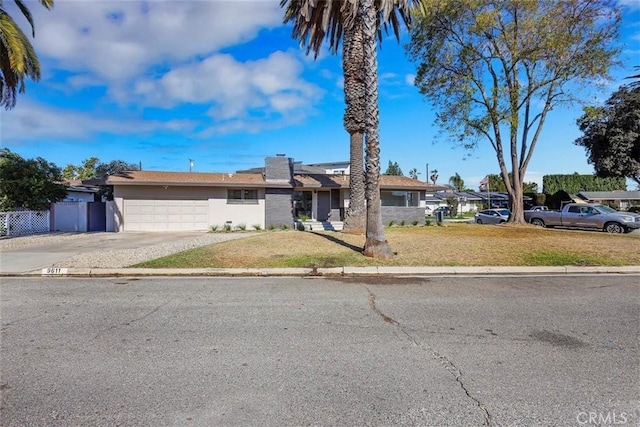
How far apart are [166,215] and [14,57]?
33.9ft

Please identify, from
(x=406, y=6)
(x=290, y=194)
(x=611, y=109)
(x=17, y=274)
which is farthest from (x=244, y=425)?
(x=611, y=109)

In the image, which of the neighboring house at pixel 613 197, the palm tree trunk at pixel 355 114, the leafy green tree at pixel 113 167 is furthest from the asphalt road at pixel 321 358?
the neighboring house at pixel 613 197

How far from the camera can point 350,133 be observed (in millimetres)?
19094

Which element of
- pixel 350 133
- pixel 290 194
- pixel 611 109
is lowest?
pixel 290 194

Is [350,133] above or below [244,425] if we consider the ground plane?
above

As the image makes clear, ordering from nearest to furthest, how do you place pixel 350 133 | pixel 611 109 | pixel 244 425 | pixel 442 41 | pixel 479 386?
pixel 244 425 → pixel 479 386 → pixel 350 133 → pixel 442 41 → pixel 611 109

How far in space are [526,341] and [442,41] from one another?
21.4 metres

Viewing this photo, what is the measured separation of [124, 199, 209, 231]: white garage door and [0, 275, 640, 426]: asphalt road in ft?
51.1

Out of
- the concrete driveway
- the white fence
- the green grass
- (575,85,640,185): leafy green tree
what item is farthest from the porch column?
(575,85,640,185): leafy green tree

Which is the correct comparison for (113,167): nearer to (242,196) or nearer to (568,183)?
(242,196)

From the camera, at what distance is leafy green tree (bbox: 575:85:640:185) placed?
33.1 metres

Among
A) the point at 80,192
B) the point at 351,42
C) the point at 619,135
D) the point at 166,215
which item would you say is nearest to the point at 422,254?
the point at 351,42

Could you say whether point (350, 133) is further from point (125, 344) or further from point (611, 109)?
point (611, 109)

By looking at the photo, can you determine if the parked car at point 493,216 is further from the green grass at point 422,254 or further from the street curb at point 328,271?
the street curb at point 328,271
